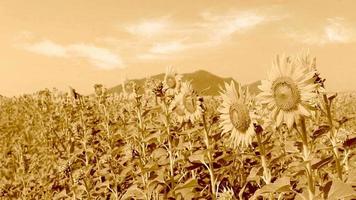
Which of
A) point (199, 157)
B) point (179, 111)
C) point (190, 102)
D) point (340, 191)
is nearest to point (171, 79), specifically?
point (179, 111)

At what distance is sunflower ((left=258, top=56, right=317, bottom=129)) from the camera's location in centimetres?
361

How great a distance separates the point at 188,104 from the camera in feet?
19.6

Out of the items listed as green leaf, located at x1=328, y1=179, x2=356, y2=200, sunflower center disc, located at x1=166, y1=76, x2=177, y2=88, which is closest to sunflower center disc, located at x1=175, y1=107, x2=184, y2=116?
sunflower center disc, located at x1=166, y1=76, x2=177, y2=88

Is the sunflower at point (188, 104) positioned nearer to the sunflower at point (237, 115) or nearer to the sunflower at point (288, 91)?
the sunflower at point (237, 115)

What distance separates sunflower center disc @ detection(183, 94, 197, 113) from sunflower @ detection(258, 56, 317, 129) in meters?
2.02

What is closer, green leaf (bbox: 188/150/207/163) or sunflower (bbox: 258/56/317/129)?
sunflower (bbox: 258/56/317/129)

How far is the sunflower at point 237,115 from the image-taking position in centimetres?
453

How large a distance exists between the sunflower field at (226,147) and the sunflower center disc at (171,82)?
0.02m

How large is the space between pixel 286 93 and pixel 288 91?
2 cm

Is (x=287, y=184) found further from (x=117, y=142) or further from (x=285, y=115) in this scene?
(x=117, y=142)

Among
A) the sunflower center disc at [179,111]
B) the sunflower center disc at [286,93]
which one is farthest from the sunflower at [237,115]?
the sunflower center disc at [179,111]

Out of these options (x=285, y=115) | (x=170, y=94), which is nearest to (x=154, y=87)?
(x=170, y=94)

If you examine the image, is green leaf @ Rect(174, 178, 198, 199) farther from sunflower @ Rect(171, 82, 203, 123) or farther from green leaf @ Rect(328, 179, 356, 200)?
green leaf @ Rect(328, 179, 356, 200)

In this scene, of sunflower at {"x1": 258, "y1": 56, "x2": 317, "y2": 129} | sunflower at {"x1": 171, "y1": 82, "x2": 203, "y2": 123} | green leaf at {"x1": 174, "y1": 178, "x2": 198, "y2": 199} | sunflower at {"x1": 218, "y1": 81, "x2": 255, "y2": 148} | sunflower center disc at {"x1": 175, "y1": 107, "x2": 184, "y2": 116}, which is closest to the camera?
sunflower at {"x1": 258, "y1": 56, "x2": 317, "y2": 129}
